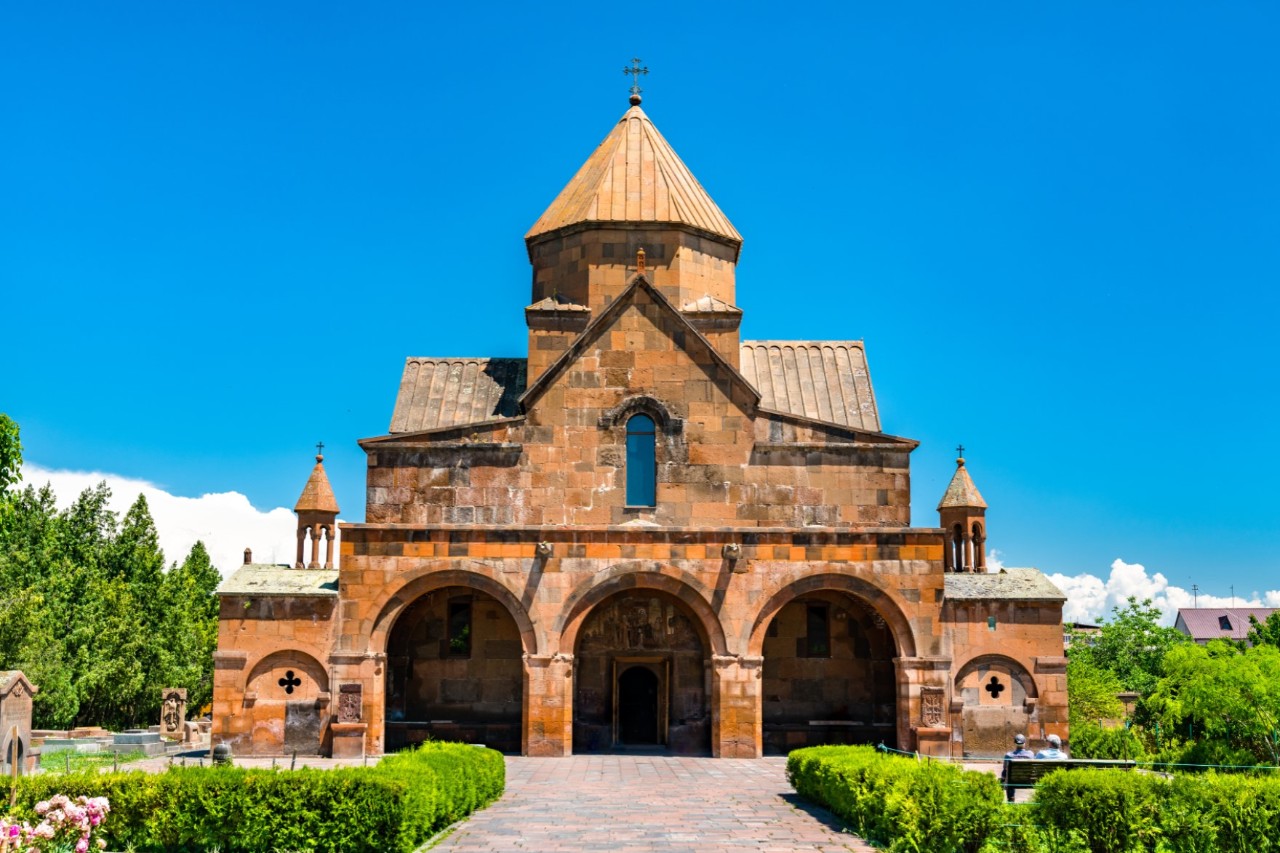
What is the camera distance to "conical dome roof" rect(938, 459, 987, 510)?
24375mm

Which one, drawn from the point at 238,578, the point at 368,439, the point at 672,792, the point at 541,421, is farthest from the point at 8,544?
the point at 672,792

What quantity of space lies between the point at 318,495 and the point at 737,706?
35.3 feet

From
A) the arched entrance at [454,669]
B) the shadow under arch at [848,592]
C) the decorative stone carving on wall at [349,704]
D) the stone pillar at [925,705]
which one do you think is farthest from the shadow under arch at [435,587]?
the stone pillar at [925,705]

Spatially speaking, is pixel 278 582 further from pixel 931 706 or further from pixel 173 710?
pixel 173 710

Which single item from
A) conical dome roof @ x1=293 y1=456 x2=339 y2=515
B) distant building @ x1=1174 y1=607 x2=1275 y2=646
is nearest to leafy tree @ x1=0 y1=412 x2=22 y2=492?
conical dome roof @ x1=293 y1=456 x2=339 y2=515

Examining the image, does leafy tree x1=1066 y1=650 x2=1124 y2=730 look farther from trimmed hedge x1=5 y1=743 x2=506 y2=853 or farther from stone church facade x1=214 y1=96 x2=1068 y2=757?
trimmed hedge x1=5 y1=743 x2=506 y2=853

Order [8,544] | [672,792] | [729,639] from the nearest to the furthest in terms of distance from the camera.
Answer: [672,792]
[729,639]
[8,544]

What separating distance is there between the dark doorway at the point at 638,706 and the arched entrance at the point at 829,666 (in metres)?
1.98

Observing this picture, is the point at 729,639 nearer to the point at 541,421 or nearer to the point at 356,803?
the point at 541,421

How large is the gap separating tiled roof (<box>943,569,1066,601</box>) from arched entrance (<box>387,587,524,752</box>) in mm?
7706

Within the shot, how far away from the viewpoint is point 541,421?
20.1 metres

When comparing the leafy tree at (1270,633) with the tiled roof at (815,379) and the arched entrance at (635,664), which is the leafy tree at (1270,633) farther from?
the arched entrance at (635,664)

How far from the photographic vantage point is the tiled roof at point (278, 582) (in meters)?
19.8

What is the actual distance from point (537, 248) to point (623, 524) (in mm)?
6666
